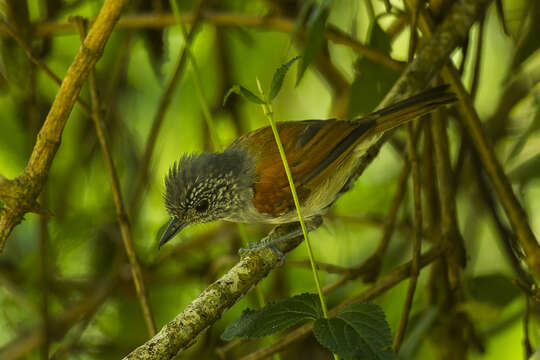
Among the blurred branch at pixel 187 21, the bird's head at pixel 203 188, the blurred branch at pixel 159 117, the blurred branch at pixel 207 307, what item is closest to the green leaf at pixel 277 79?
the blurred branch at pixel 207 307

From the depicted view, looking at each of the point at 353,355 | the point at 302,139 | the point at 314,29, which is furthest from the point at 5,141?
the point at 353,355

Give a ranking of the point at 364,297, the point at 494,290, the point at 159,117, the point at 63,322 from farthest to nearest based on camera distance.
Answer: the point at 63,322, the point at 159,117, the point at 494,290, the point at 364,297

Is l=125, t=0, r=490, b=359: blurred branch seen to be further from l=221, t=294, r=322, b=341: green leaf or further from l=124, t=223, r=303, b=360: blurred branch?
l=221, t=294, r=322, b=341: green leaf

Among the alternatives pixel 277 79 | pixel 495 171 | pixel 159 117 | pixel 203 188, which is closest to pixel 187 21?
pixel 159 117

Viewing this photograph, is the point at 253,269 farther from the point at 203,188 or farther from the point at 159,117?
the point at 159,117

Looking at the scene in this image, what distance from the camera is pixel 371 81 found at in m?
3.00

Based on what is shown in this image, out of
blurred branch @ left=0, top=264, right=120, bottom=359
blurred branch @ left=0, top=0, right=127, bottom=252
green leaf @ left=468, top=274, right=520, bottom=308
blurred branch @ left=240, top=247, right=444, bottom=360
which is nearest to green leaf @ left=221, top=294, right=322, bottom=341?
blurred branch @ left=240, top=247, right=444, bottom=360

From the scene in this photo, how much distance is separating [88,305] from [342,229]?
1.79 metres

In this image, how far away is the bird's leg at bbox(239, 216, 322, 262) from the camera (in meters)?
2.39

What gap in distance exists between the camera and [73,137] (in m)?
4.23

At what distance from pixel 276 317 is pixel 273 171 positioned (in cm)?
111

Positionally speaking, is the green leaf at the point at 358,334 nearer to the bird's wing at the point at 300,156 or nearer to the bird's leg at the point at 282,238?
the bird's leg at the point at 282,238

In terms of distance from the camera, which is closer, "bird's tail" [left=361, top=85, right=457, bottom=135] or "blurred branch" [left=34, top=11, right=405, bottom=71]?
"bird's tail" [left=361, top=85, right=457, bottom=135]

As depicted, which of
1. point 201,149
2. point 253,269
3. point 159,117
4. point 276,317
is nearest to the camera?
point 276,317
